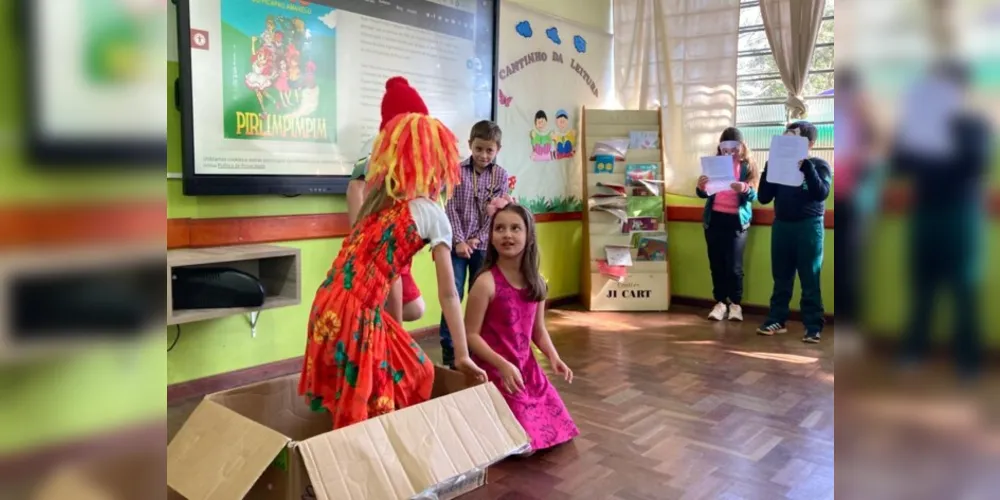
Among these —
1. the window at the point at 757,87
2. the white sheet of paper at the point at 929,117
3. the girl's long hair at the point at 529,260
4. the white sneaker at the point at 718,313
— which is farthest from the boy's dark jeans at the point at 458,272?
the white sheet of paper at the point at 929,117

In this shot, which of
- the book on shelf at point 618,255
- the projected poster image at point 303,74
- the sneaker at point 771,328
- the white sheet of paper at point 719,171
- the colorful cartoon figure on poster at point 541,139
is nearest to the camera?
the projected poster image at point 303,74

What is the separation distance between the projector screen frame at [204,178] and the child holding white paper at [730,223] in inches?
99.0

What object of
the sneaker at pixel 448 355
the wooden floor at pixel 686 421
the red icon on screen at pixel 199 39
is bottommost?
the wooden floor at pixel 686 421

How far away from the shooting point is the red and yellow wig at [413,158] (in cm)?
194

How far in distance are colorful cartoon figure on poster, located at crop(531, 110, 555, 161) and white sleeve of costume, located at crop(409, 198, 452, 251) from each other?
9.80 ft

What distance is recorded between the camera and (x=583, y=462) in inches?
90.4

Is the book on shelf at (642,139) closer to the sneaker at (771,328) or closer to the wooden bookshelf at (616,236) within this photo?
the wooden bookshelf at (616,236)

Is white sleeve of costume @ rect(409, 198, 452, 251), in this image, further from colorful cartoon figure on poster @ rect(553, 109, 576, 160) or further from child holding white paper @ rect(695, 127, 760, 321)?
colorful cartoon figure on poster @ rect(553, 109, 576, 160)

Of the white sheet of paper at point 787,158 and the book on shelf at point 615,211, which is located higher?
the white sheet of paper at point 787,158

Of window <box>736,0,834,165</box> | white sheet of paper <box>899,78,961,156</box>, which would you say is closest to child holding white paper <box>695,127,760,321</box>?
window <box>736,0,834,165</box>

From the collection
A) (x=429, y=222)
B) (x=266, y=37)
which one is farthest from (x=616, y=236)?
(x=429, y=222)

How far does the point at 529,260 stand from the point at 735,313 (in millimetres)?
2710

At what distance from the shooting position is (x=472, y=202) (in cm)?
328

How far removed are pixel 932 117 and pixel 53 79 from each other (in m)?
0.38
